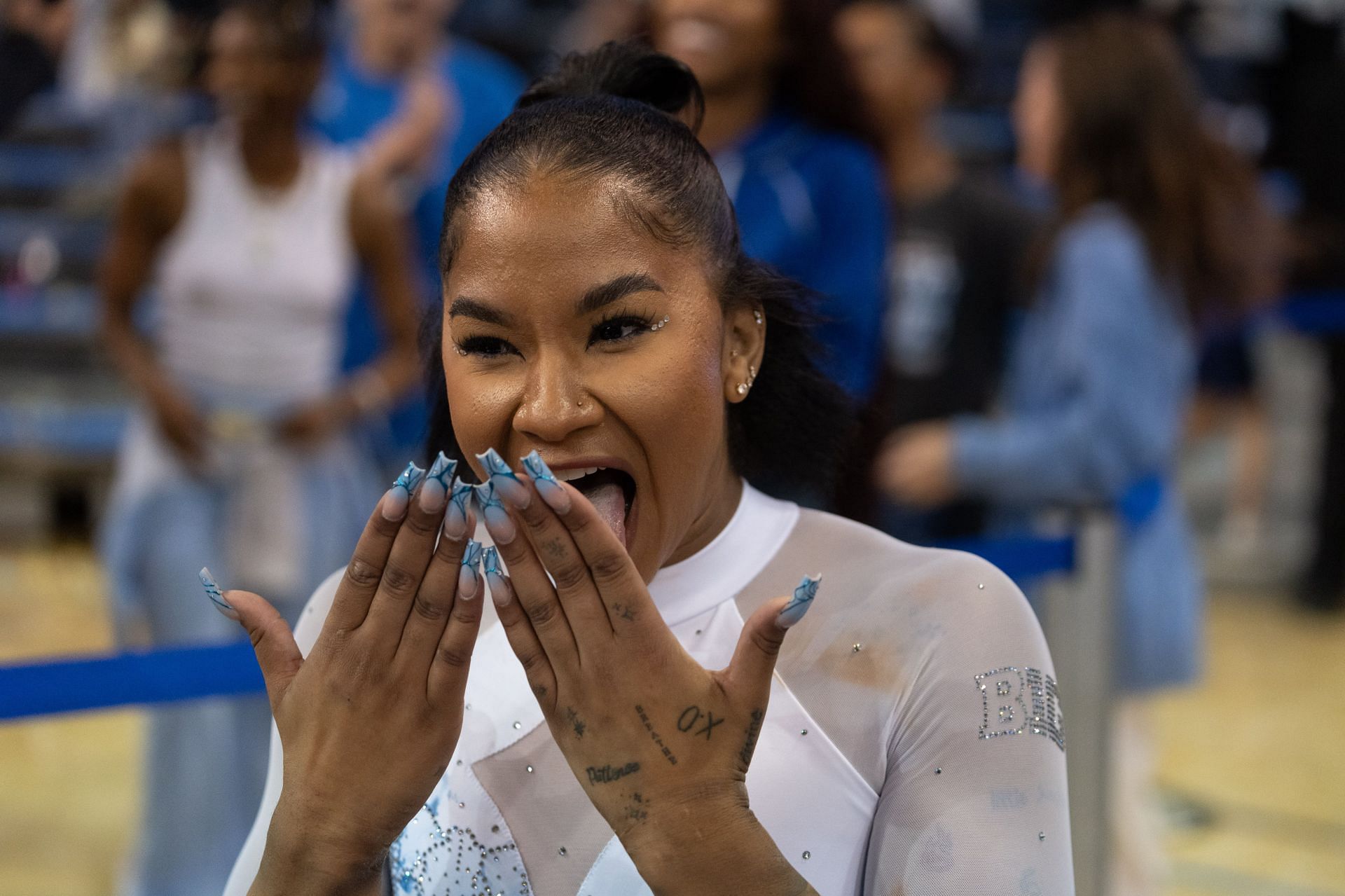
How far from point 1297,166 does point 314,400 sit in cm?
404

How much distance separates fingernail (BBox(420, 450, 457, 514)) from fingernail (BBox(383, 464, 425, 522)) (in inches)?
0.5

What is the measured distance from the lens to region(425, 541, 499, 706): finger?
1.20 metres

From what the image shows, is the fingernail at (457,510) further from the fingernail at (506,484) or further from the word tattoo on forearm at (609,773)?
the word tattoo on forearm at (609,773)

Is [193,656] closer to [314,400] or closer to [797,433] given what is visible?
[797,433]

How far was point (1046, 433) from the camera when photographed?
3.06 meters

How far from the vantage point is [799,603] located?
3.69 ft

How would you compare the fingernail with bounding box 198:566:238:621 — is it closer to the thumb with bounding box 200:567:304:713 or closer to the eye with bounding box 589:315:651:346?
the thumb with bounding box 200:567:304:713

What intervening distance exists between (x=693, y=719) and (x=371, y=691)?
25 centimetres

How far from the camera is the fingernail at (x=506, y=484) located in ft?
3.68

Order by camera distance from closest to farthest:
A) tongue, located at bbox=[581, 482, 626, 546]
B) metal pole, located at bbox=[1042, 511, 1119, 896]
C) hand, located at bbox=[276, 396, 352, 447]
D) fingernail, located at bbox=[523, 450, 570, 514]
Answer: fingernail, located at bbox=[523, 450, 570, 514]
tongue, located at bbox=[581, 482, 626, 546]
metal pole, located at bbox=[1042, 511, 1119, 896]
hand, located at bbox=[276, 396, 352, 447]

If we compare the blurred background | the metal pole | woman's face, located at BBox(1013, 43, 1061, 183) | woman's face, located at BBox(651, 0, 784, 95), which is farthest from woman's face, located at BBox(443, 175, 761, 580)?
woman's face, located at BBox(1013, 43, 1061, 183)

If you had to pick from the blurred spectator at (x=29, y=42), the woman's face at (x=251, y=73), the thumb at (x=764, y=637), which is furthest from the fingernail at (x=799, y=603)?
the blurred spectator at (x=29, y=42)

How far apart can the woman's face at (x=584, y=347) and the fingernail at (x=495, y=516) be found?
0.56 feet

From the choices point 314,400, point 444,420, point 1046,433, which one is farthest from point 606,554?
point 314,400
